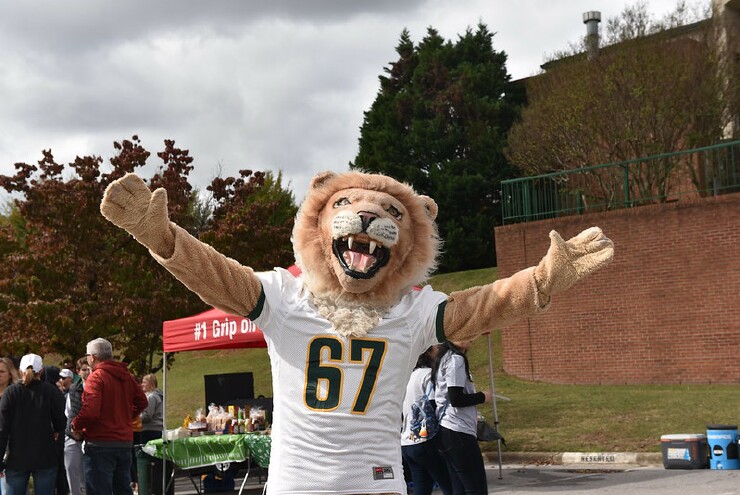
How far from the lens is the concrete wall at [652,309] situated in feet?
61.8

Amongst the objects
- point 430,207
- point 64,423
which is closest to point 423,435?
point 64,423

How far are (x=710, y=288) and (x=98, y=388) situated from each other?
13256 mm

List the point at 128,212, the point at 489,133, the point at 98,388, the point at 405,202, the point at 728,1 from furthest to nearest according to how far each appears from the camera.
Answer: the point at 489,133
the point at 728,1
the point at 98,388
the point at 405,202
the point at 128,212

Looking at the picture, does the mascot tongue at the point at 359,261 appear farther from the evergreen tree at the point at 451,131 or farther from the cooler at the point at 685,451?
the evergreen tree at the point at 451,131

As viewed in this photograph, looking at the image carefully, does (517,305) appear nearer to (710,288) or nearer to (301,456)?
(301,456)

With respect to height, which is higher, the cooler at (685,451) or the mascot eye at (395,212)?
the mascot eye at (395,212)

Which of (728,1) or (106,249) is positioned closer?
(106,249)

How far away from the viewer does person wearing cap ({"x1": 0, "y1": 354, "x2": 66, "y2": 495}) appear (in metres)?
8.41

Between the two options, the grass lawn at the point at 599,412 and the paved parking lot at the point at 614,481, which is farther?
the grass lawn at the point at 599,412

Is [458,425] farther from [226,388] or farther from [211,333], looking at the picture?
[226,388]

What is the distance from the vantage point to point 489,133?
3216cm

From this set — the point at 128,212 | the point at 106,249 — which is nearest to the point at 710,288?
the point at 106,249

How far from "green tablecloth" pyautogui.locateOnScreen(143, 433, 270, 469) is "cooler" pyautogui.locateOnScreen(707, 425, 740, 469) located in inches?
225

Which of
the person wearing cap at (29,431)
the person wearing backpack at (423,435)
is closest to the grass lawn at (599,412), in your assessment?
the person wearing backpack at (423,435)
